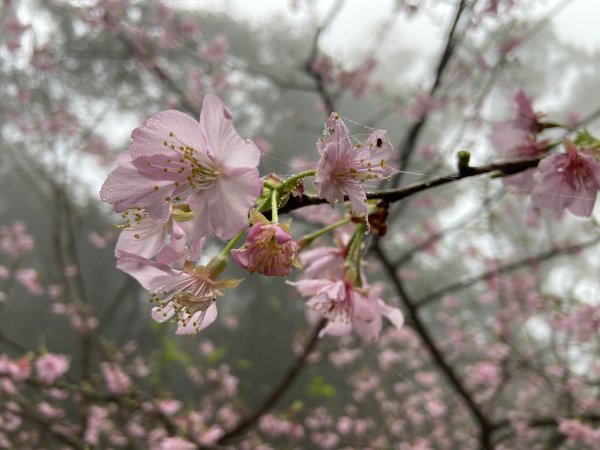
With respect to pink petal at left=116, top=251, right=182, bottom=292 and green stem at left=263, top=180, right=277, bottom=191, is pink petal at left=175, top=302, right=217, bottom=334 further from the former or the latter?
green stem at left=263, top=180, right=277, bottom=191

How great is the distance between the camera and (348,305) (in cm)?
94

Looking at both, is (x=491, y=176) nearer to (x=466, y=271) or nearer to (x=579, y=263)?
(x=466, y=271)

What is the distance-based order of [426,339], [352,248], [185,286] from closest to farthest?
[185,286] < [352,248] < [426,339]

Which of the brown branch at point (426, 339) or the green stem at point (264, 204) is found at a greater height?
the brown branch at point (426, 339)

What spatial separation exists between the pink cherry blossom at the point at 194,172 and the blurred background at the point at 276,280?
362mm

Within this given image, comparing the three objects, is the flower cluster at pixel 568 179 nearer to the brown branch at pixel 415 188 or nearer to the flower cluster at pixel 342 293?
the brown branch at pixel 415 188

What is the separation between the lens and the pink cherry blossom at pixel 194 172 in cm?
59

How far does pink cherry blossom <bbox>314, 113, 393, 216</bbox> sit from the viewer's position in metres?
0.63

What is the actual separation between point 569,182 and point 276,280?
914cm

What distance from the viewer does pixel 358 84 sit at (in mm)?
5145

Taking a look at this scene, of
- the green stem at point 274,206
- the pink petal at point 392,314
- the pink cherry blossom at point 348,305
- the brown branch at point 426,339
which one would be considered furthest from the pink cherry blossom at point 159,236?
the brown branch at point 426,339

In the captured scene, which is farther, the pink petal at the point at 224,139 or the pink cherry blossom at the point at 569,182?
the pink cherry blossom at the point at 569,182

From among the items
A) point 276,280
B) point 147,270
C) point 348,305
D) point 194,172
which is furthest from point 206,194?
point 276,280

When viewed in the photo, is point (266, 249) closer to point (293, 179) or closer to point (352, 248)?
point (293, 179)
